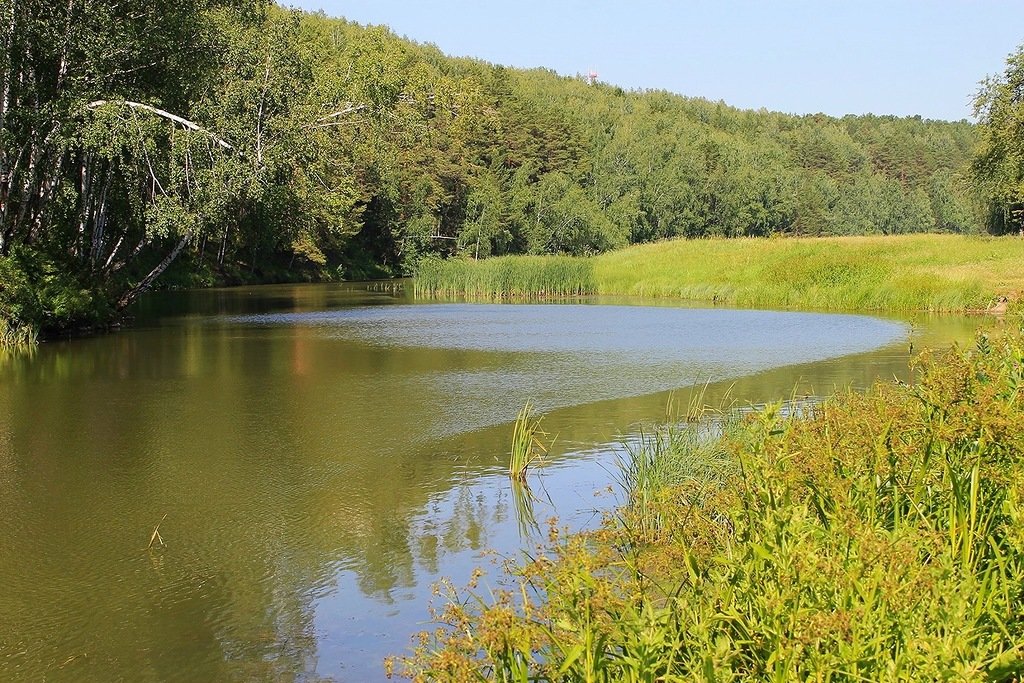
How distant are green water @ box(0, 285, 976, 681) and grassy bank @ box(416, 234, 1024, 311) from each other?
768 cm

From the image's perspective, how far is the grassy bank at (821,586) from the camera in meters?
2.96

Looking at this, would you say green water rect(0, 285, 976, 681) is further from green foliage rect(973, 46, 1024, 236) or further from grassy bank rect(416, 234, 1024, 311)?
green foliage rect(973, 46, 1024, 236)

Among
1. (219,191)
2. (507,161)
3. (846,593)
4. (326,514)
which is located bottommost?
(326,514)

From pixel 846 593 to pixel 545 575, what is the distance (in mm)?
964

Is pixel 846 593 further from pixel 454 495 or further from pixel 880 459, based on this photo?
pixel 454 495

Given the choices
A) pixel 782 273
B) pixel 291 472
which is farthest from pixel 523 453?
pixel 782 273

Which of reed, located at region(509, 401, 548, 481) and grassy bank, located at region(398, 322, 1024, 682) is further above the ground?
grassy bank, located at region(398, 322, 1024, 682)

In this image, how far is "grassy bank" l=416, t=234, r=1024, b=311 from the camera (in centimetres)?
2717

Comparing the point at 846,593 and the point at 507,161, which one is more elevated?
the point at 507,161

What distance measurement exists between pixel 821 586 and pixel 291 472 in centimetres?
626

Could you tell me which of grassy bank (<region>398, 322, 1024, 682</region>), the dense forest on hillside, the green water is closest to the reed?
the green water

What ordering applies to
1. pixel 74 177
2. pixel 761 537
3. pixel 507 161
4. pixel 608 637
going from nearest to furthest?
pixel 608 637, pixel 761 537, pixel 74 177, pixel 507 161

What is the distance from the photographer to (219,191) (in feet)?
62.3

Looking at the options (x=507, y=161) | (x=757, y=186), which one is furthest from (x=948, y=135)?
(x=507, y=161)
